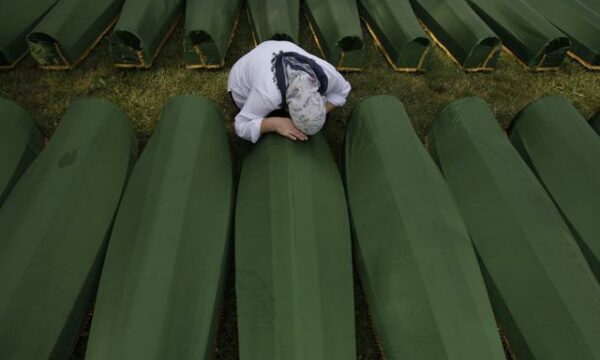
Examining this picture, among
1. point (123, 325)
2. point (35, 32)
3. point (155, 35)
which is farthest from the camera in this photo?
point (155, 35)

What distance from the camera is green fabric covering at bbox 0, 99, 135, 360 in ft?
8.74

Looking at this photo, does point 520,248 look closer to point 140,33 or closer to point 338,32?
point 338,32

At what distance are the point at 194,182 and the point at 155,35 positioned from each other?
272cm

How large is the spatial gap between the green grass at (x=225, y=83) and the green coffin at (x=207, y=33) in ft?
0.55

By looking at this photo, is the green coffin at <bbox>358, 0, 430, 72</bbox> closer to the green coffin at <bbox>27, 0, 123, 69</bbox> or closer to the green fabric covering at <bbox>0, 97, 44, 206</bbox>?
the green coffin at <bbox>27, 0, 123, 69</bbox>

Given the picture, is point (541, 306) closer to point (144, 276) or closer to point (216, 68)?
point (144, 276)

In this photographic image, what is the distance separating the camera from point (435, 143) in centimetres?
424

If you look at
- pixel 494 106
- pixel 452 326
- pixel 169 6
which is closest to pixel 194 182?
pixel 452 326

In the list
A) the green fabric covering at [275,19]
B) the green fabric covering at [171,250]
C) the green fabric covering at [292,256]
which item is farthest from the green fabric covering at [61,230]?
the green fabric covering at [275,19]

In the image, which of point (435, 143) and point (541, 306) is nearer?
point (541, 306)

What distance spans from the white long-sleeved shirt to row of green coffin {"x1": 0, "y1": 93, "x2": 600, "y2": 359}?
0.75 feet

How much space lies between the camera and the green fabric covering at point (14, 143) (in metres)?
3.53

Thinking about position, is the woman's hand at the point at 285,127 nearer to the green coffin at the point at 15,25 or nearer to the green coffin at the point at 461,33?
the green coffin at the point at 461,33

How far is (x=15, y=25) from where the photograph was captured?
4973 millimetres
